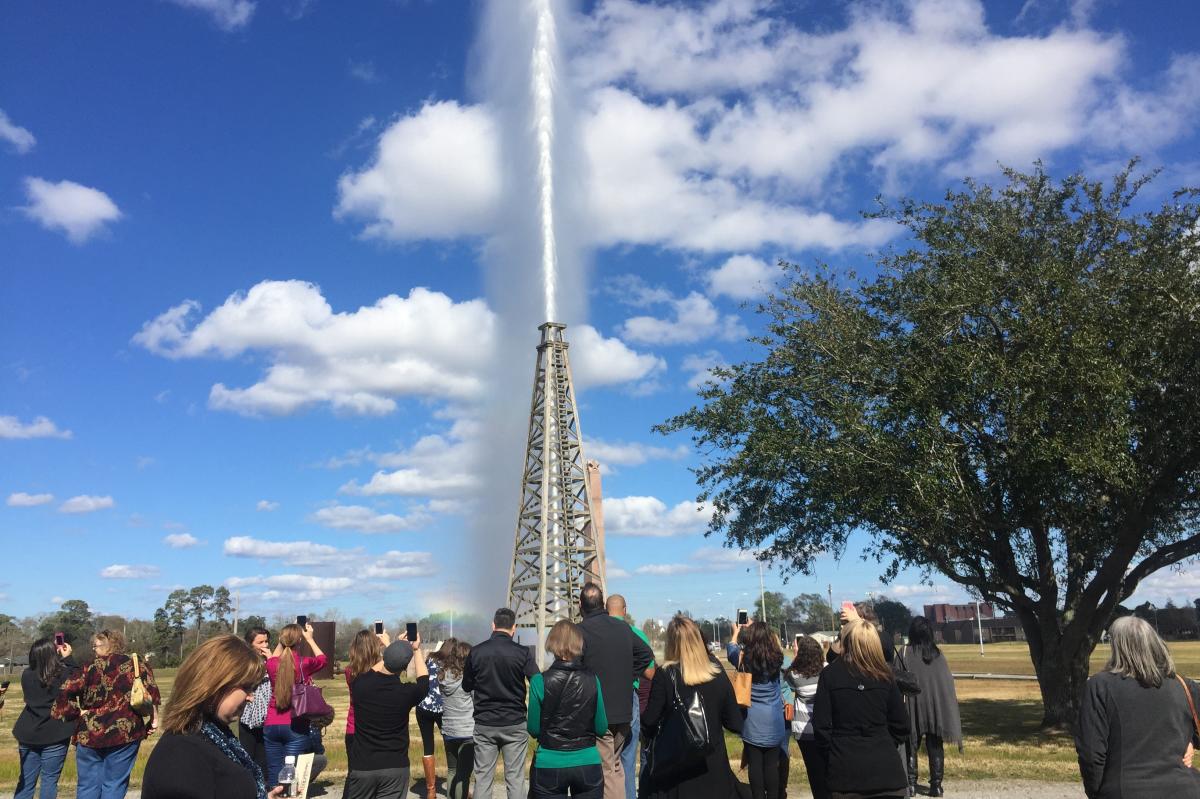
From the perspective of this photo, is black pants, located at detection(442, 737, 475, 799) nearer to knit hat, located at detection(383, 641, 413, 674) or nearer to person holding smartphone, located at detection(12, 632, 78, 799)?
knit hat, located at detection(383, 641, 413, 674)

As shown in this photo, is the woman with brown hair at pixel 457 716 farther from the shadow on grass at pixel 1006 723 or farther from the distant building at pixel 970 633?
the distant building at pixel 970 633

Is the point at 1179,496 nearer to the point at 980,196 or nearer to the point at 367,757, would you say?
the point at 980,196

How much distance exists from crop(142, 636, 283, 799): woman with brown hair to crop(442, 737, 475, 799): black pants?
7.17 m

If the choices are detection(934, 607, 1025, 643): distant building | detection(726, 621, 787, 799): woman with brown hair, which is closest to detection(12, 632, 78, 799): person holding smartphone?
detection(726, 621, 787, 799): woman with brown hair

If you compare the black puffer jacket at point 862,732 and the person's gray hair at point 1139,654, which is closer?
the person's gray hair at point 1139,654

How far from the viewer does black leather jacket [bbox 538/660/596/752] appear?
6.48 metres

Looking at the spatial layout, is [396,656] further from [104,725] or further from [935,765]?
[935,765]

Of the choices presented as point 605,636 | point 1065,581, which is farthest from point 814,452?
point 605,636

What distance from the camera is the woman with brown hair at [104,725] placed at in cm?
738

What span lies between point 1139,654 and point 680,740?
9.87 ft

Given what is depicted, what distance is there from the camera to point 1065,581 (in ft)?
62.2

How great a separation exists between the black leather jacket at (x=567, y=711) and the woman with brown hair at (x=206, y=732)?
326cm

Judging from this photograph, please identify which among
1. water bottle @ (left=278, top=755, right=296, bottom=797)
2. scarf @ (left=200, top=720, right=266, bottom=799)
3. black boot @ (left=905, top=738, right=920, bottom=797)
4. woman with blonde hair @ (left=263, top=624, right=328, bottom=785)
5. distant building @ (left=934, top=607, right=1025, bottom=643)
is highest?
scarf @ (left=200, top=720, right=266, bottom=799)

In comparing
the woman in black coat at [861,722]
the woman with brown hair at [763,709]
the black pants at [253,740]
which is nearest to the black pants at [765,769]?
the woman with brown hair at [763,709]
